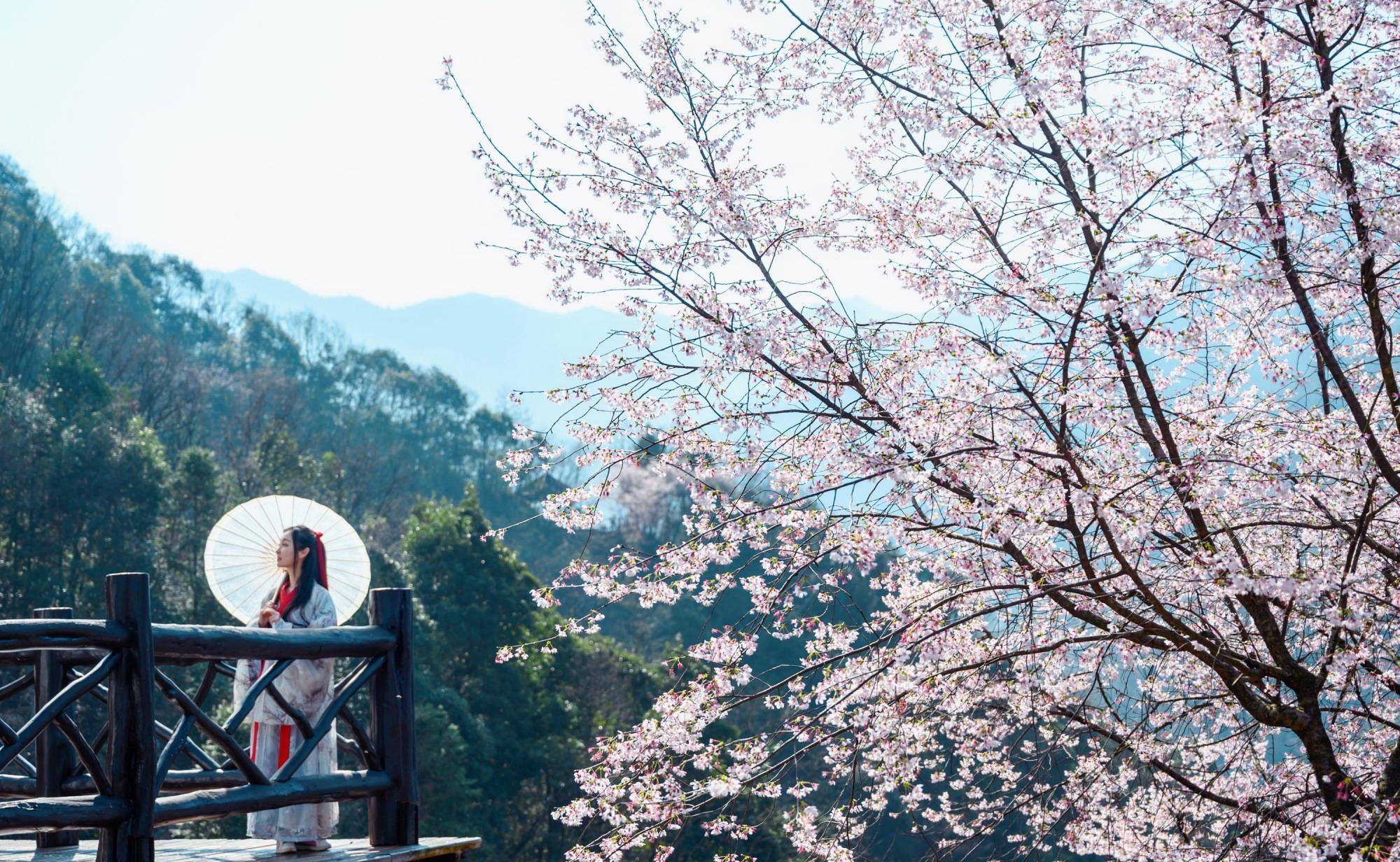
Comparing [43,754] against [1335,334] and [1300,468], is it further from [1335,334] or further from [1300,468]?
[1335,334]

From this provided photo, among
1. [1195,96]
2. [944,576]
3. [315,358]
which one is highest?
[315,358]

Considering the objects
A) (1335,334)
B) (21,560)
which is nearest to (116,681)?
(1335,334)

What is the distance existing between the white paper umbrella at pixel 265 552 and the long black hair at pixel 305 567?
671 mm

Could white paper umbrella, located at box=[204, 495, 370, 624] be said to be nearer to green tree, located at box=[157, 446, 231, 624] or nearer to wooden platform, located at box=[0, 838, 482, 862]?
wooden platform, located at box=[0, 838, 482, 862]

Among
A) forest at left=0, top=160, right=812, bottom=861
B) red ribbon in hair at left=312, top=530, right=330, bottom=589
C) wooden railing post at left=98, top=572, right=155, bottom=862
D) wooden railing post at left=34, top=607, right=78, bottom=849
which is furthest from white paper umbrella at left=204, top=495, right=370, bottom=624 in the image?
forest at left=0, top=160, right=812, bottom=861

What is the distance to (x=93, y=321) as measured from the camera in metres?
30.3

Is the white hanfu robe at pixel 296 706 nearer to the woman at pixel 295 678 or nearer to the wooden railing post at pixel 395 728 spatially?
the woman at pixel 295 678

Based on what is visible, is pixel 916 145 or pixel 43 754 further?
pixel 916 145

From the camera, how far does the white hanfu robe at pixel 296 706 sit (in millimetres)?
4488

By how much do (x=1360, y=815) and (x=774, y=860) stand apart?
649 inches

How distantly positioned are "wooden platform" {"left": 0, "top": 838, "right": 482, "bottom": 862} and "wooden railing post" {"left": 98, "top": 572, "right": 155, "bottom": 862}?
28.7 inches

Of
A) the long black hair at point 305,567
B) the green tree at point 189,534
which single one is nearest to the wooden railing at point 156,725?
the long black hair at point 305,567

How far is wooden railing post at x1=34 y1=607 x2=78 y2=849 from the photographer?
411 cm

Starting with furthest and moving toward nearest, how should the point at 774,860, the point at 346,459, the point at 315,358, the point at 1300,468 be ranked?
the point at 315,358, the point at 346,459, the point at 774,860, the point at 1300,468
